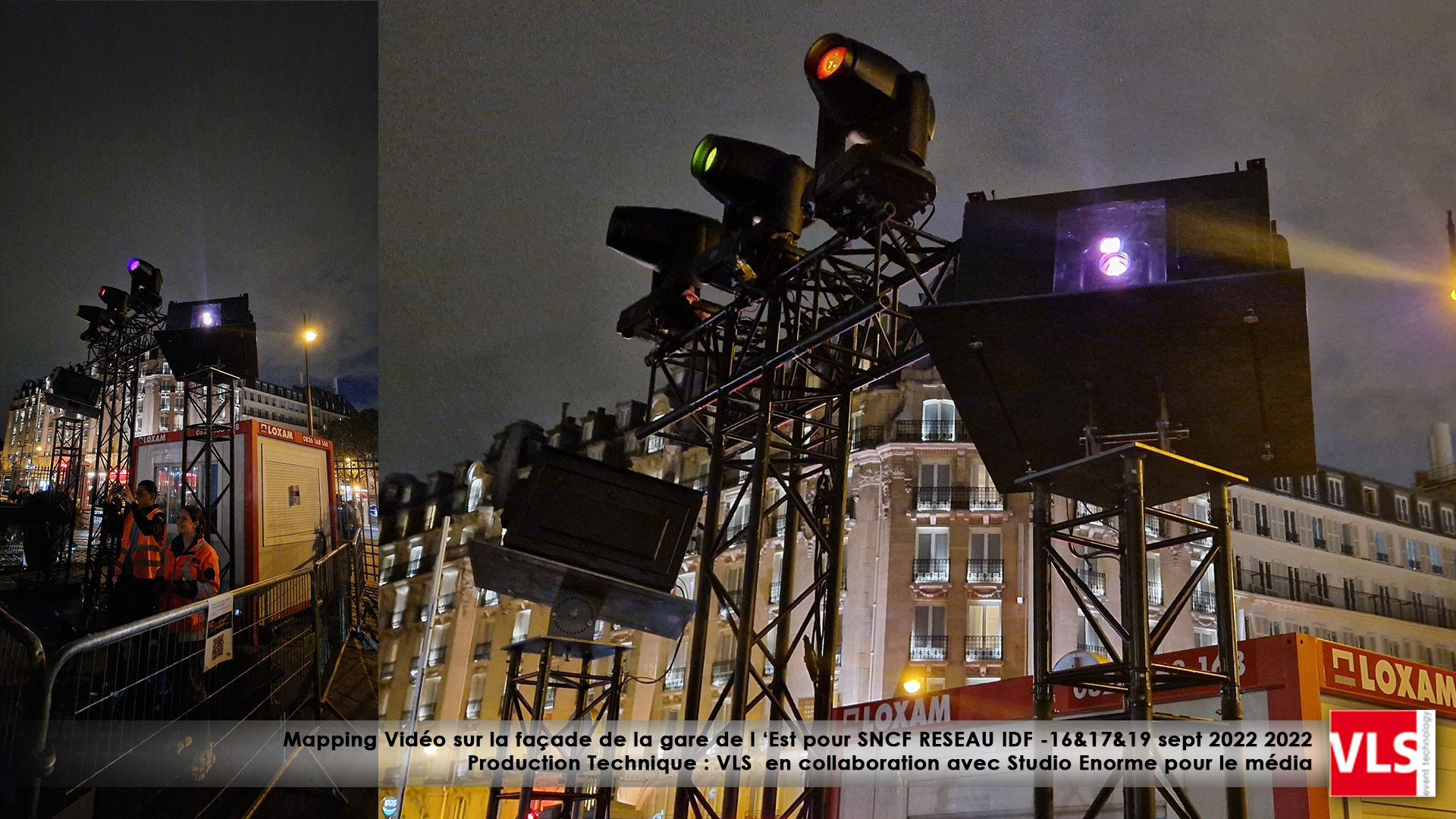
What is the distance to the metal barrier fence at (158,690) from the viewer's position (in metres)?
5.08

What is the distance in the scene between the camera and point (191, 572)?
7.65 metres

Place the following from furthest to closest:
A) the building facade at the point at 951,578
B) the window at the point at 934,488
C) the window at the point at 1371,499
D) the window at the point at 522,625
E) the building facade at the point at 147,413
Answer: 1. the window at the point at 522,625
2. the window at the point at 1371,499
3. the window at the point at 934,488
4. the building facade at the point at 951,578
5. the building facade at the point at 147,413

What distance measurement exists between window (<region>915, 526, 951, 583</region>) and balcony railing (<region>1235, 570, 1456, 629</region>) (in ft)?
32.1

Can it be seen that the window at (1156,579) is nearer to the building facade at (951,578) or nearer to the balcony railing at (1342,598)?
the building facade at (951,578)

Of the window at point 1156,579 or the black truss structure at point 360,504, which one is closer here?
the black truss structure at point 360,504

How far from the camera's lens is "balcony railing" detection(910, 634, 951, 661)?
3139 cm

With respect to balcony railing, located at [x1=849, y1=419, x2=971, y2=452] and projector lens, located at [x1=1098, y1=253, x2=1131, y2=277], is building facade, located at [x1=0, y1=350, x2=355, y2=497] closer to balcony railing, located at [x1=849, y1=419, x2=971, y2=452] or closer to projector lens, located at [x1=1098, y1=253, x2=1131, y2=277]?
projector lens, located at [x1=1098, y1=253, x2=1131, y2=277]

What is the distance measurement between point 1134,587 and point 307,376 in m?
7.03

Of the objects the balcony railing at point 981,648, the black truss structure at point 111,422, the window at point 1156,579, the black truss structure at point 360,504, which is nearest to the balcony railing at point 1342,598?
the window at point 1156,579

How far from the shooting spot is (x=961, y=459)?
33.9m

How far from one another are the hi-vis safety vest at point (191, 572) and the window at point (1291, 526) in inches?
1503

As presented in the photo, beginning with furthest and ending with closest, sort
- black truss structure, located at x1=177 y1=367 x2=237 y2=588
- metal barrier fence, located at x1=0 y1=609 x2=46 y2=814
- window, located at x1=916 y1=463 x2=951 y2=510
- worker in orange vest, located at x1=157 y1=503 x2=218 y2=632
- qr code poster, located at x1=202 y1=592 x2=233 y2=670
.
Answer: window, located at x1=916 y1=463 x2=951 y2=510
black truss structure, located at x1=177 y1=367 x2=237 y2=588
worker in orange vest, located at x1=157 y1=503 x2=218 y2=632
qr code poster, located at x1=202 y1=592 x2=233 y2=670
metal barrier fence, located at x1=0 y1=609 x2=46 y2=814

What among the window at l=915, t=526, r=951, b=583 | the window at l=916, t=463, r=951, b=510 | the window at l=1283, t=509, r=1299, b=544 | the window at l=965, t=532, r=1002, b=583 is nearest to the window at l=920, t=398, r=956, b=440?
the window at l=916, t=463, r=951, b=510

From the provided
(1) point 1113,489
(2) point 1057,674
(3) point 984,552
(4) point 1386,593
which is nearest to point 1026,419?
(1) point 1113,489
